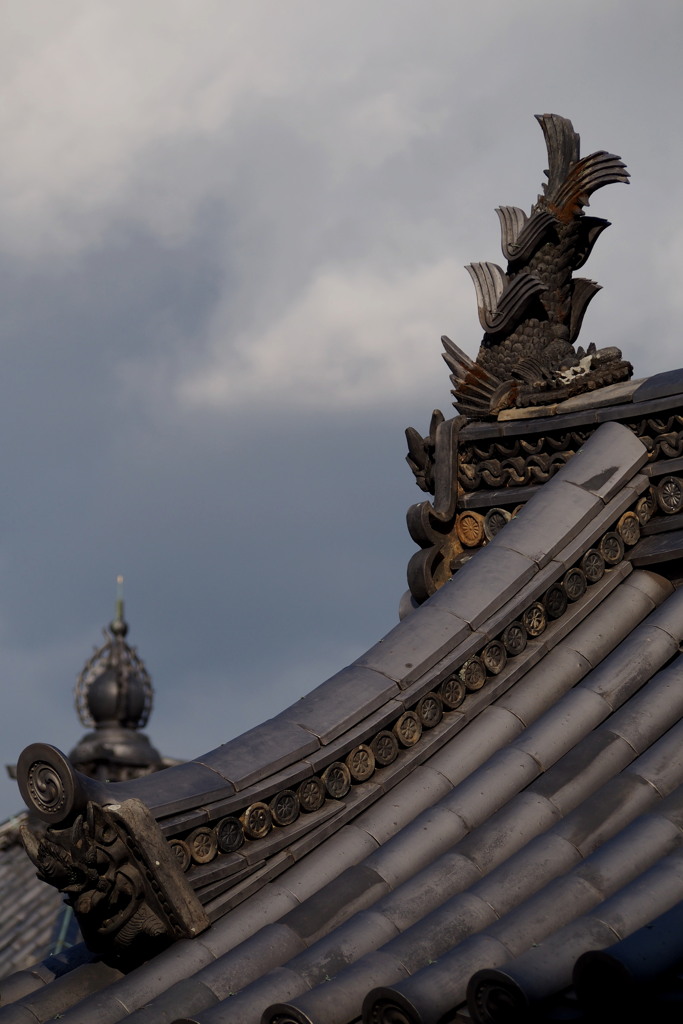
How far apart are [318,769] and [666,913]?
9.64 feet

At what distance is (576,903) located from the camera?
7.78 meters

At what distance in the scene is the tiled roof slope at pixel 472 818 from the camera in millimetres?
7629

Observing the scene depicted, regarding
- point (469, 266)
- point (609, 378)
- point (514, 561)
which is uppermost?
point (469, 266)

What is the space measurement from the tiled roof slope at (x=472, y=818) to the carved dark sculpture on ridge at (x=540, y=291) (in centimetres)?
101

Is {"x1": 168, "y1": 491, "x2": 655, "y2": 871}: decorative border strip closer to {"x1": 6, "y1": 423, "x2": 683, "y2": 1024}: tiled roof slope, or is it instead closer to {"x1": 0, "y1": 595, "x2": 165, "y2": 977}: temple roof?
{"x1": 6, "y1": 423, "x2": 683, "y2": 1024}: tiled roof slope

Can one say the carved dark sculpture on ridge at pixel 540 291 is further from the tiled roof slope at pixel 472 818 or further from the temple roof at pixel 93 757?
the temple roof at pixel 93 757

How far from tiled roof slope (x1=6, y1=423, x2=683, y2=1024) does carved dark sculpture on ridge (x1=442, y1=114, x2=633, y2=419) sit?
3.32 ft

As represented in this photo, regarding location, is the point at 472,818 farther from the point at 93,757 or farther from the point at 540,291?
the point at 93,757


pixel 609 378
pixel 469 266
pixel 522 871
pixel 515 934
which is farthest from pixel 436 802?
pixel 469 266

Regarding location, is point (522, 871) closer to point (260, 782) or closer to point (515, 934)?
point (515, 934)

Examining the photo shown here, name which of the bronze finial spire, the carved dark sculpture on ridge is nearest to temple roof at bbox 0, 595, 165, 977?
the bronze finial spire

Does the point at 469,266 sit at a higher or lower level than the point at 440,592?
higher

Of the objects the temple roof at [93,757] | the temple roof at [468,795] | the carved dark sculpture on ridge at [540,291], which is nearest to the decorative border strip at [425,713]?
the temple roof at [468,795]

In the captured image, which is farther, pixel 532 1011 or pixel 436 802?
Answer: pixel 436 802
